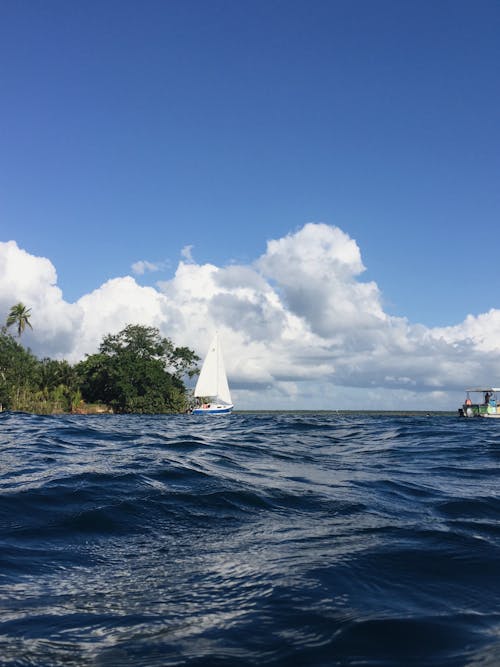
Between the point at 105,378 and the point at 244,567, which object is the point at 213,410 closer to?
the point at 105,378

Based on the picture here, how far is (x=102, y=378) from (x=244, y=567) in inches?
2787

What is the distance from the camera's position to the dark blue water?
2.83 metres

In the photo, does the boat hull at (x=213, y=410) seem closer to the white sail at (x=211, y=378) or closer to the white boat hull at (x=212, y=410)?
the white boat hull at (x=212, y=410)

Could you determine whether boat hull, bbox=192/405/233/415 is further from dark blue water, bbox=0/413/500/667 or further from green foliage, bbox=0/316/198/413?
dark blue water, bbox=0/413/500/667

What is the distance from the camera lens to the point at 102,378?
71.8 meters

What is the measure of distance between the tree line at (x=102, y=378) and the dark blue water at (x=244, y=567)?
2017 inches

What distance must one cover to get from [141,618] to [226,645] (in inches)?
26.4

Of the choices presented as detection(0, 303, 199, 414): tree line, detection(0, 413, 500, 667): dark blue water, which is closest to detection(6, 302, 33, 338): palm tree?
detection(0, 303, 199, 414): tree line

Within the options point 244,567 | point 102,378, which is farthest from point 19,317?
point 244,567

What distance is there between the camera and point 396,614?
3.28 metres

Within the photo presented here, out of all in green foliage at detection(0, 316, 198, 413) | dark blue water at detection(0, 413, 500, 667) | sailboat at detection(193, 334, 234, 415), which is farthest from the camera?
sailboat at detection(193, 334, 234, 415)

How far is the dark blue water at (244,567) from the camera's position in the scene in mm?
2826

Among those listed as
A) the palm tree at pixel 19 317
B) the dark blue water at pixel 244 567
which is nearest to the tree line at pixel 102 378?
the palm tree at pixel 19 317

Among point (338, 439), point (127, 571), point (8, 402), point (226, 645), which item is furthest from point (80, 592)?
point (8, 402)
